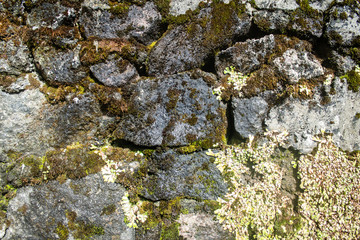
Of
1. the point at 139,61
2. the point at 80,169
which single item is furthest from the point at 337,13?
the point at 80,169

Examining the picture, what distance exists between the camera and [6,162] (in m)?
2.37

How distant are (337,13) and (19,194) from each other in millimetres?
3583

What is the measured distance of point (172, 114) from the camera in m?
2.40

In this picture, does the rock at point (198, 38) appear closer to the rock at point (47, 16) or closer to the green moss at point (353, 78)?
the rock at point (47, 16)

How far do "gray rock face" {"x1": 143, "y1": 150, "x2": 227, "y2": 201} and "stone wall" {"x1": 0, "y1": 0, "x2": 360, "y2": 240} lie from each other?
0.01 metres

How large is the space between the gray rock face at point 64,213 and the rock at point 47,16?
5.06 feet

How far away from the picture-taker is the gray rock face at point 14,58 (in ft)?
7.39

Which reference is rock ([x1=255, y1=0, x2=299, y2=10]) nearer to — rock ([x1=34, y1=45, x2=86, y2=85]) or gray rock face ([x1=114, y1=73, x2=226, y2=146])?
gray rock face ([x1=114, y1=73, x2=226, y2=146])

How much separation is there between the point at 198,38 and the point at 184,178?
1.42m

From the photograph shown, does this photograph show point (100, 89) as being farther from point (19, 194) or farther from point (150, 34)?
point (19, 194)

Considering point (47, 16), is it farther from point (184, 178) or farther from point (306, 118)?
point (306, 118)

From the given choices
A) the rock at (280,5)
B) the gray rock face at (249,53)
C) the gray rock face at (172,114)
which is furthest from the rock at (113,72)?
the rock at (280,5)

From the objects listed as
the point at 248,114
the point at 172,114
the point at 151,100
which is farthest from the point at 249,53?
the point at 151,100

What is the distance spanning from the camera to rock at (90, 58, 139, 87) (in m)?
2.37
